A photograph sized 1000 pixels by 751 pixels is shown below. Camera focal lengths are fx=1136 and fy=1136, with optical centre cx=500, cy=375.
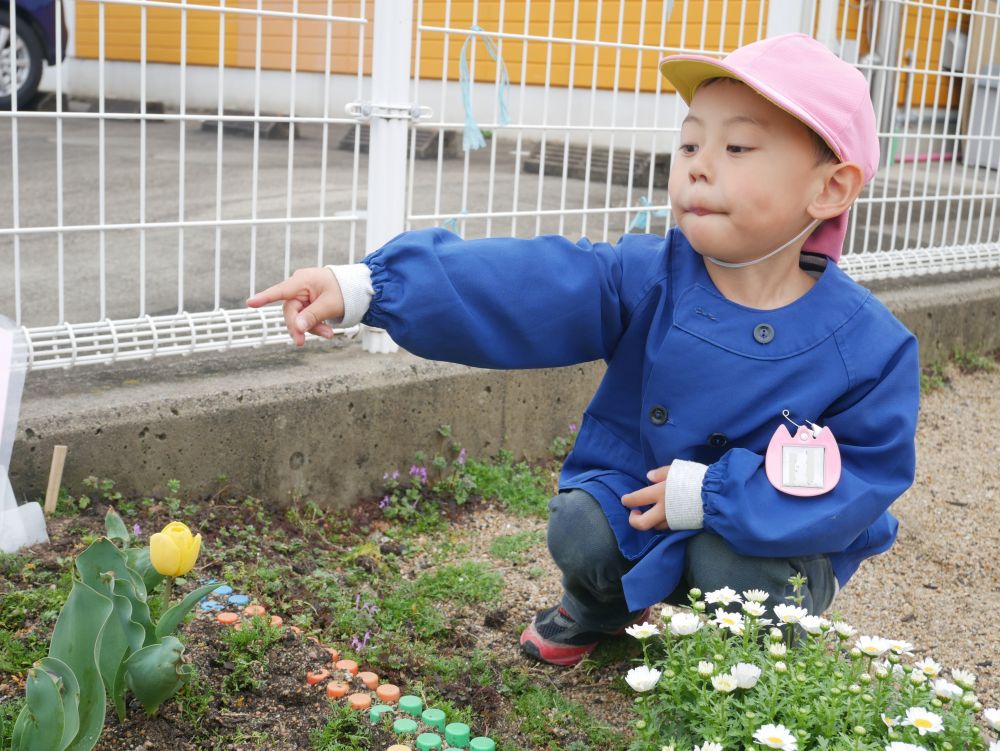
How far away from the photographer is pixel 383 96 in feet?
11.2

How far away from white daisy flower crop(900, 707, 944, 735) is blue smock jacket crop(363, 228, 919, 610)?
0.61 m

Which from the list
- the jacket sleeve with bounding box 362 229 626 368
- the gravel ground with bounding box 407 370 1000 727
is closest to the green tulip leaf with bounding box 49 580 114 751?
the jacket sleeve with bounding box 362 229 626 368

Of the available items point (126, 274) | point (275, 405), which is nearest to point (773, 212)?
point (275, 405)

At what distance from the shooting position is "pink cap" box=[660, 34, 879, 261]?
2088 mm

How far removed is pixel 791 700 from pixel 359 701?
829mm

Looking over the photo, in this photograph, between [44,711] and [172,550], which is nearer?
[44,711]

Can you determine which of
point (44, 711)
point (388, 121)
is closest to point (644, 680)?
point (44, 711)

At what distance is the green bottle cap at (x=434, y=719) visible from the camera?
2082 millimetres

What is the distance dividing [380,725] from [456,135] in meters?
7.28

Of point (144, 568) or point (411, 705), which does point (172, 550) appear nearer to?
point (144, 568)

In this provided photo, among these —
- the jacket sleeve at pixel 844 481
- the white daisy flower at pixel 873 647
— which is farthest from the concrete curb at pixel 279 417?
the white daisy flower at pixel 873 647

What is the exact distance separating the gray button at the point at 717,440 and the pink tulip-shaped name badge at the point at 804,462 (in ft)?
0.37

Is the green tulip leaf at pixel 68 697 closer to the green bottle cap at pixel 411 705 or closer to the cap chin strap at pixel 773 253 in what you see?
the green bottle cap at pixel 411 705

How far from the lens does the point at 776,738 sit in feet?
4.85
